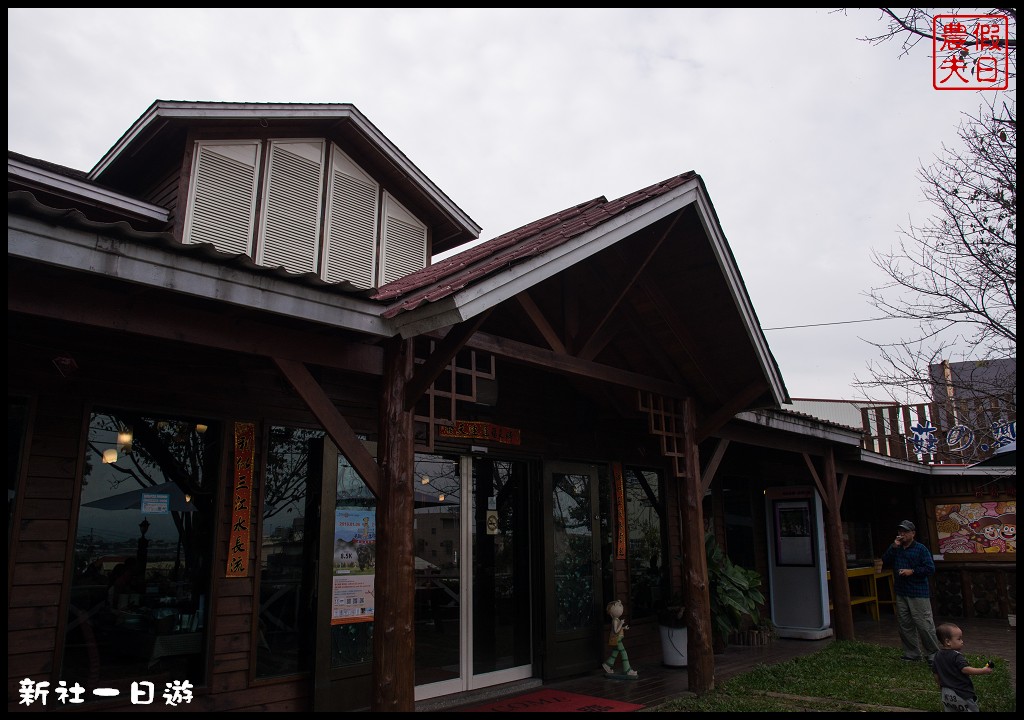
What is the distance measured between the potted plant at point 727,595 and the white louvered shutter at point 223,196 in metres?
6.69

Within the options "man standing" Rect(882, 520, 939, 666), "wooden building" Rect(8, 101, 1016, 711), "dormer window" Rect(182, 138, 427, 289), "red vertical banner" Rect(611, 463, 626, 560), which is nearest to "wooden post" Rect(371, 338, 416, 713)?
"wooden building" Rect(8, 101, 1016, 711)

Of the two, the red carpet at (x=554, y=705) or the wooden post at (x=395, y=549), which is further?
the red carpet at (x=554, y=705)

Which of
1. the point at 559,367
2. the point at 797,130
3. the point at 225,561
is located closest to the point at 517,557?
the point at 559,367

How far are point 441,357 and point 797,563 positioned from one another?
29.1 ft

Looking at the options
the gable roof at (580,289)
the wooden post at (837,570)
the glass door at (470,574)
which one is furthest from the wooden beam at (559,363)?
the wooden post at (837,570)

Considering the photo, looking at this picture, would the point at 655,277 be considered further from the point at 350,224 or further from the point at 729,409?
the point at 350,224

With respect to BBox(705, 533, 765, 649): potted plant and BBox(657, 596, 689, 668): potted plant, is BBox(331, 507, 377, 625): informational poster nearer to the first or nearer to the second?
BBox(657, 596, 689, 668): potted plant

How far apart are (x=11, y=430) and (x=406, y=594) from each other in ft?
8.77

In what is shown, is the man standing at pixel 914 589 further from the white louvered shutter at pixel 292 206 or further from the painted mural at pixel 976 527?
the white louvered shutter at pixel 292 206

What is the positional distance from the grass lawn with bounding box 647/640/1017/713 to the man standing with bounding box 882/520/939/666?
260 mm

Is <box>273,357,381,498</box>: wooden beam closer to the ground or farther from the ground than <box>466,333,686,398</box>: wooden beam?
closer to the ground

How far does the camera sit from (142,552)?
5.00m

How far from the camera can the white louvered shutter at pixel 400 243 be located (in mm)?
9352

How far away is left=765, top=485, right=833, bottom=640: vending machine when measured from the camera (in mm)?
10859
